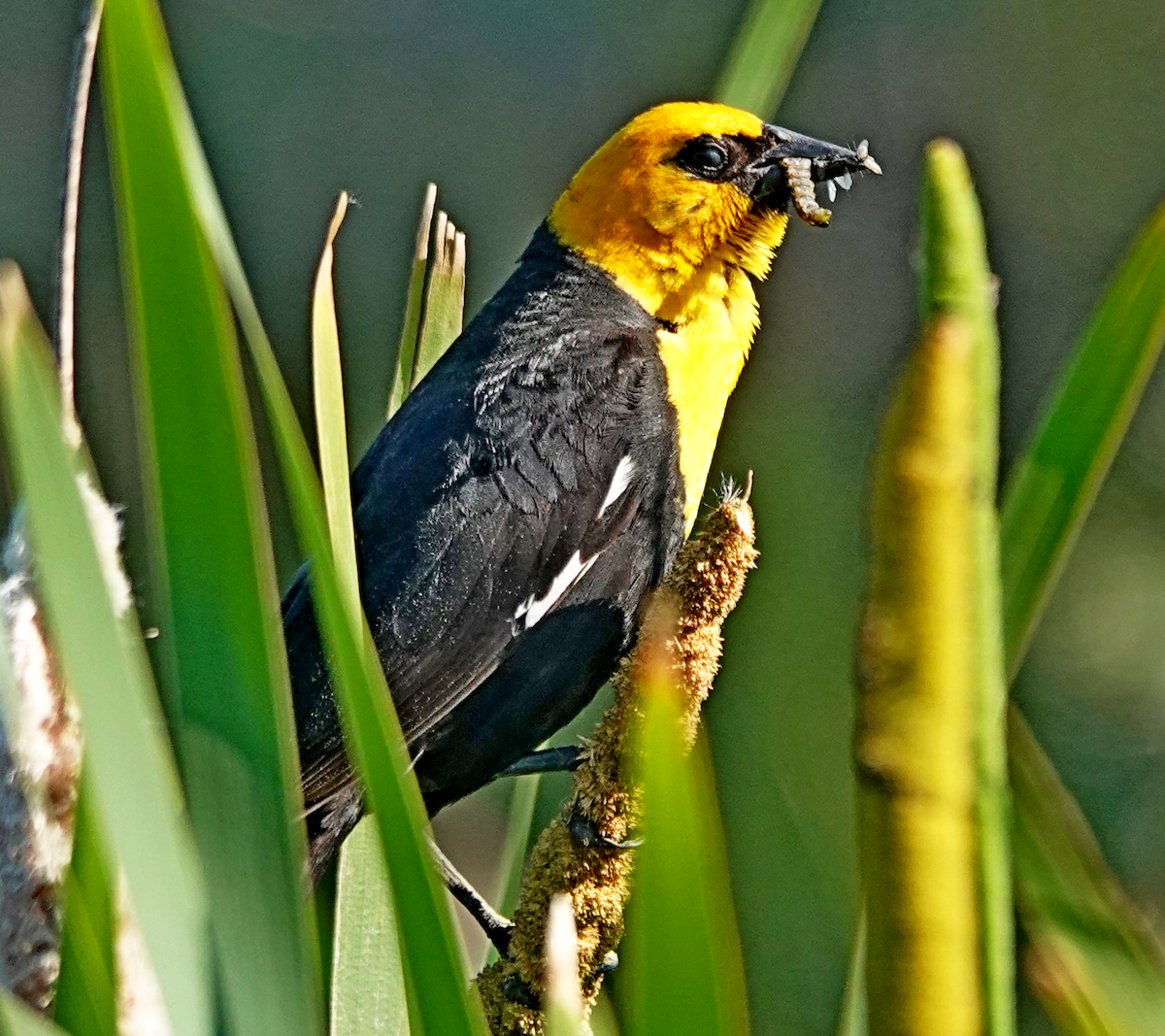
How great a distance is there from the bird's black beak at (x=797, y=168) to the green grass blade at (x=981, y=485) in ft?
4.81

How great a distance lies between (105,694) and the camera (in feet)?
2.31

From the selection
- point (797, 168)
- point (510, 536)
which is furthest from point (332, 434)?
point (797, 168)

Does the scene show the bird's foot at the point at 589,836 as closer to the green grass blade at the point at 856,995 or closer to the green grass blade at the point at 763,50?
the green grass blade at the point at 856,995

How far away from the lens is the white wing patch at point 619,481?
1.99m

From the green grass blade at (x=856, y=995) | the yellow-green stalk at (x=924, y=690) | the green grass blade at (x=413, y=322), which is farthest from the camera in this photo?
the green grass blade at (x=413, y=322)

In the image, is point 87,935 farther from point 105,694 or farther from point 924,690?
point 924,690

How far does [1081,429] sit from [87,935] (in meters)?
0.56

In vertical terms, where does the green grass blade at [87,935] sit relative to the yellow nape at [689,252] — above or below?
below

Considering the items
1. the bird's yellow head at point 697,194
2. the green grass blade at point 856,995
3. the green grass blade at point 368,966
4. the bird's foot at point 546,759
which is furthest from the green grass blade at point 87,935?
the bird's yellow head at point 697,194

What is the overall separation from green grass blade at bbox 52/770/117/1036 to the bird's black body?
0.98 metres

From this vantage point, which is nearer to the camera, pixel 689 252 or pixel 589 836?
pixel 589 836

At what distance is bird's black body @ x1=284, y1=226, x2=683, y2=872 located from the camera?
6.17 feet

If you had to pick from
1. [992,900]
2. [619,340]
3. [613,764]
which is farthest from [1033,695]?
[992,900]

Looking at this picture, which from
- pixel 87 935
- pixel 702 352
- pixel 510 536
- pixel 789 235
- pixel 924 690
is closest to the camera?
pixel 924 690
